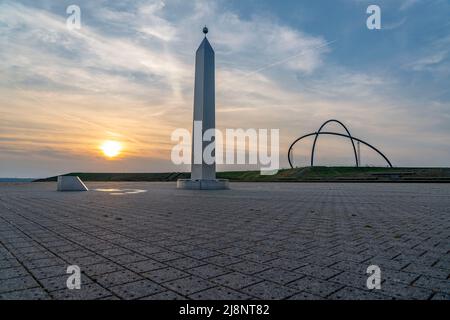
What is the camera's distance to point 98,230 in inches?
227

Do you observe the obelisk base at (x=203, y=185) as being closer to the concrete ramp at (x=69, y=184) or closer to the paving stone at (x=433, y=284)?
the concrete ramp at (x=69, y=184)

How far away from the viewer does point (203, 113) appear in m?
20.9

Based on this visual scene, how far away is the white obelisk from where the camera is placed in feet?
68.9

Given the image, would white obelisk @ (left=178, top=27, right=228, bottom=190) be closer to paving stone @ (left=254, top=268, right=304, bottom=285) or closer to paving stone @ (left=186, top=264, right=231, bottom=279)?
paving stone @ (left=186, top=264, right=231, bottom=279)

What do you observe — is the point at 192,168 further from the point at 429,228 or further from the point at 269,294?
the point at 269,294

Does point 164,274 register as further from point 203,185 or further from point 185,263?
point 203,185

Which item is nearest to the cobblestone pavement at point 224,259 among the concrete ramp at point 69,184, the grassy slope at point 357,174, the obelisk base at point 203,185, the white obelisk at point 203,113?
the concrete ramp at point 69,184

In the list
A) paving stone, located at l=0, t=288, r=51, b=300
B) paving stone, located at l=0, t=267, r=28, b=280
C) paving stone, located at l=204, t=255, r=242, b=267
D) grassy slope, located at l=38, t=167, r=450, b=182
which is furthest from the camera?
grassy slope, located at l=38, t=167, r=450, b=182

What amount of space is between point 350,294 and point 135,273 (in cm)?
216

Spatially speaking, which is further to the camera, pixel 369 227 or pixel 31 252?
pixel 369 227

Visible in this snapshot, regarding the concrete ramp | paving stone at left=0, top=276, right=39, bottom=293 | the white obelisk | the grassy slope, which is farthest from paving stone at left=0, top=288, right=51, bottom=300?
the grassy slope
